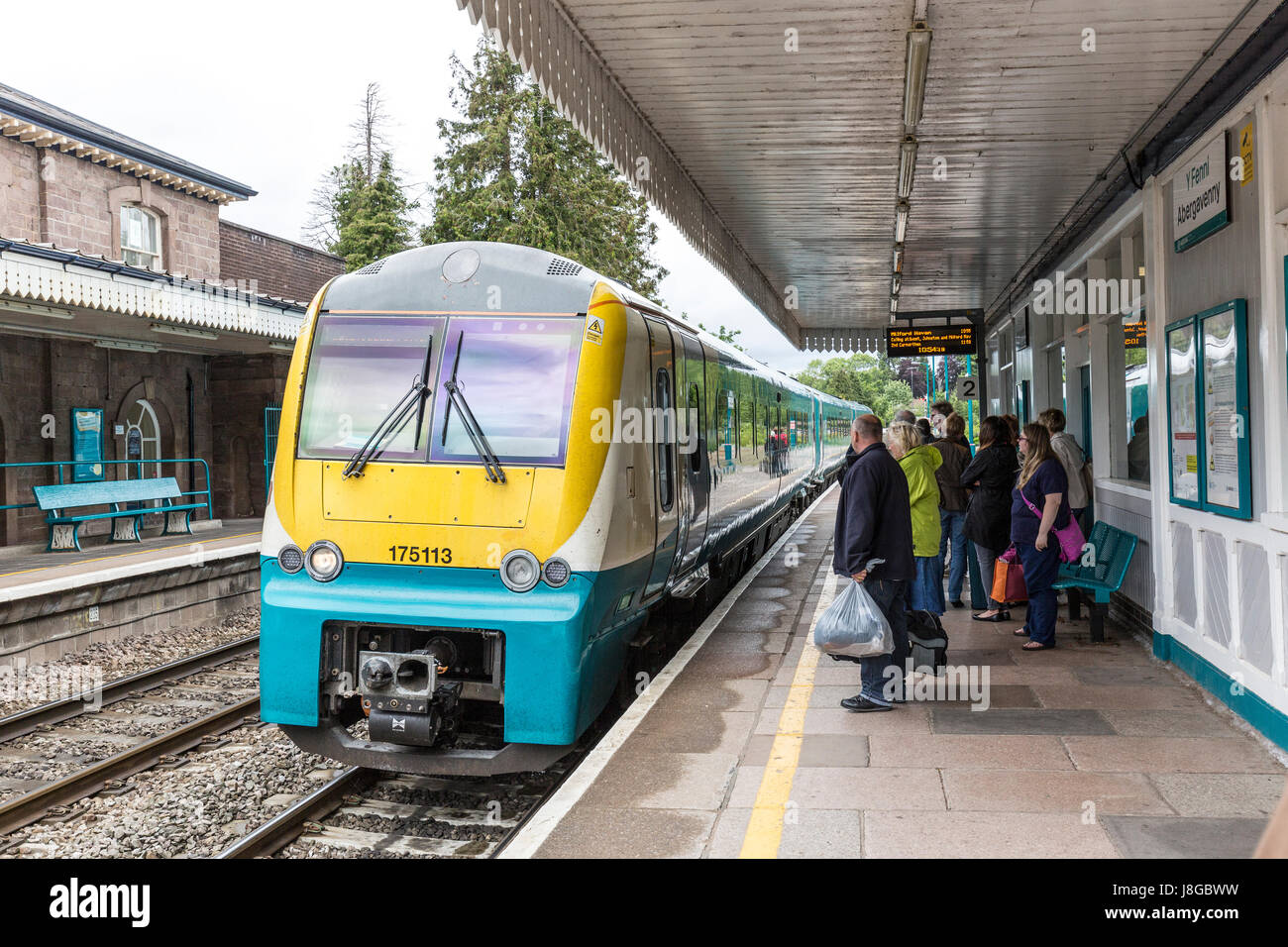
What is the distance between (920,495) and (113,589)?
28.7 ft

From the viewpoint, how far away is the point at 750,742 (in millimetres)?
5832

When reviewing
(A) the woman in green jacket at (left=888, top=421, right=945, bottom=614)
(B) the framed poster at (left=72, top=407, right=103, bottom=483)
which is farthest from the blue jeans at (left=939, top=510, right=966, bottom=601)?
(B) the framed poster at (left=72, top=407, right=103, bottom=483)

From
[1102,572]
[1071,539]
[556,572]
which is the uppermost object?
[556,572]

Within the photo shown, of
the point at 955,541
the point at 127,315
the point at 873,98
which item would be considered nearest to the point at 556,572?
the point at 873,98

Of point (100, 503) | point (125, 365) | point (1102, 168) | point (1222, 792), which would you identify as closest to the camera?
point (1222, 792)

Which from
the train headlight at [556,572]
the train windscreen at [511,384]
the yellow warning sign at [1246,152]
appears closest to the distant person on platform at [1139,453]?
the yellow warning sign at [1246,152]

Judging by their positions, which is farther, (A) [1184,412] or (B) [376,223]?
(B) [376,223]

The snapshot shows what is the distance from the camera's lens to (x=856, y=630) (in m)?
6.13

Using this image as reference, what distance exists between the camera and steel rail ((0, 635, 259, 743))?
816cm

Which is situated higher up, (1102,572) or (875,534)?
(875,534)

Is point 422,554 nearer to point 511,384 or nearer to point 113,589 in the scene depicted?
point 511,384

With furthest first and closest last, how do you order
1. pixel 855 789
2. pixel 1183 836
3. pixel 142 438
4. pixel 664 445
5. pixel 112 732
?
1. pixel 142 438
2. pixel 112 732
3. pixel 664 445
4. pixel 855 789
5. pixel 1183 836

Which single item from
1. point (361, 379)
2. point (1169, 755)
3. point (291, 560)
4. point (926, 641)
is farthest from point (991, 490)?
point (291, 560)

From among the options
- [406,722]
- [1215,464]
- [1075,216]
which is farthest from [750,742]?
[1075,216]
